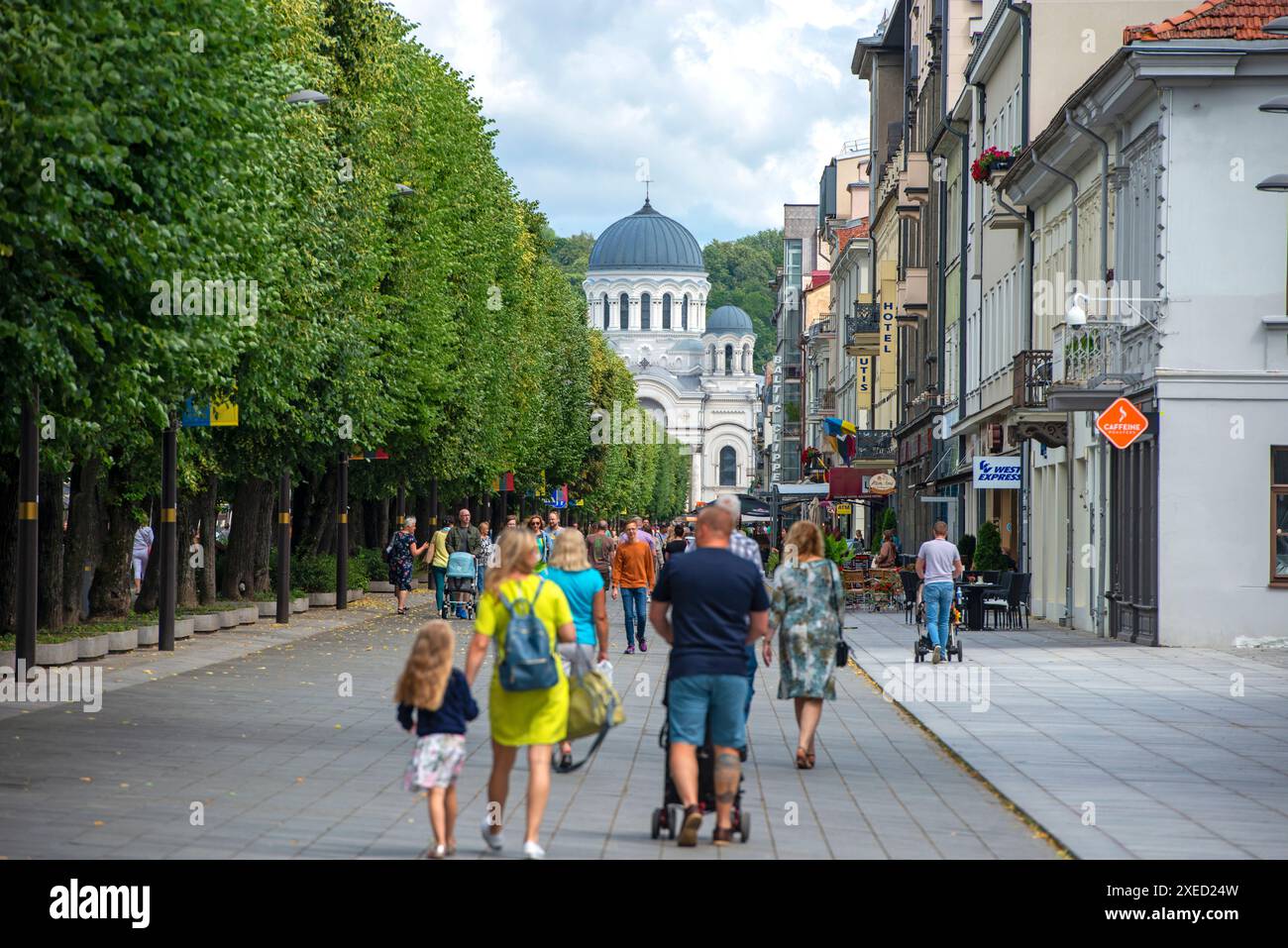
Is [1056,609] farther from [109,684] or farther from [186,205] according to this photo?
[186,205]

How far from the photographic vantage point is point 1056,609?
3394 centimetres

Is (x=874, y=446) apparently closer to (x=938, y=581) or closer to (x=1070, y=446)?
(x=1070, y=446)

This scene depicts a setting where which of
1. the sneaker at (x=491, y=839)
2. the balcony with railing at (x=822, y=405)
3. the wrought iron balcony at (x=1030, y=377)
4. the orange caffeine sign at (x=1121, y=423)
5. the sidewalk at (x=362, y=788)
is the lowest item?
the sidewalk at (x=362, y=788)

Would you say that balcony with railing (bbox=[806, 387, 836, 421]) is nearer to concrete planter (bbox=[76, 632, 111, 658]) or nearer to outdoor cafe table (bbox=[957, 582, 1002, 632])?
outdoor cafe table (bbox=[957, 582, 1002, 632])

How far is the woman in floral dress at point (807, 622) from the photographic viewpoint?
1363 centimetres

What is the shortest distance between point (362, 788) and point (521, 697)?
2.86 m

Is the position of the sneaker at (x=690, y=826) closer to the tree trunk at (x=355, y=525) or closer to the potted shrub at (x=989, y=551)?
the potted shrub at (x=989, y=551)

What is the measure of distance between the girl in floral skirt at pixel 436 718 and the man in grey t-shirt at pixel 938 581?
552 inches

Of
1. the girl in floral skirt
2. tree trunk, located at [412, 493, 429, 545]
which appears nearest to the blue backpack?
the girl in floral skirt

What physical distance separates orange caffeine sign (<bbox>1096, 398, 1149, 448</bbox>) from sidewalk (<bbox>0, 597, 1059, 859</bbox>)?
16.8 ft

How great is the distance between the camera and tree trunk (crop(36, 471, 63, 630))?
952 inches

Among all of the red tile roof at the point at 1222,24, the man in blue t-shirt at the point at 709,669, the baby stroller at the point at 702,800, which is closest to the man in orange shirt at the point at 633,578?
the red tile roof at the point at 1222,24

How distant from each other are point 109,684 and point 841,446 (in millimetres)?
37306
